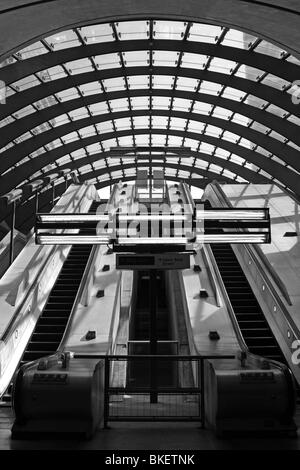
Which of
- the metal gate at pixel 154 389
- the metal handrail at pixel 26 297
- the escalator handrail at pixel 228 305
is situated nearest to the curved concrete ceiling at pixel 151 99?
the escalator handrail at pixel 228 305

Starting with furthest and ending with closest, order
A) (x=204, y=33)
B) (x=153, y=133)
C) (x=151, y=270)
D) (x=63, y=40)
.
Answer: (x=153, y=133) < (x=63, y=40) < (x=204, y=33) < (x=151, y=270)

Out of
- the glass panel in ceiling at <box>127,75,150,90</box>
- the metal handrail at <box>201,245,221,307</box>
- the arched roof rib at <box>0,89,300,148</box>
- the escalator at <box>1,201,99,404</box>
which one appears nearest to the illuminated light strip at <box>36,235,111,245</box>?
the escalator at <box>1,201,99,404</box>

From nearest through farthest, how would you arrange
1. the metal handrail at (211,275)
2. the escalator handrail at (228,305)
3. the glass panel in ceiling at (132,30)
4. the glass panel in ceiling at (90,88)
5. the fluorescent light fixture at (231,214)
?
the fluorescent light fixture at (231,214)
the escalator handrail at (228,305)
the metal handrail at (211,275)
the glass panel in ceiling at (132,30)
the glass panel in ceiling at (90,88)

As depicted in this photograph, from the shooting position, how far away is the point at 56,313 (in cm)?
1389

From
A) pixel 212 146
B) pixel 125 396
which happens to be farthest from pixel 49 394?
pixel 212 146

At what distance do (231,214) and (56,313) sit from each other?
6.51m

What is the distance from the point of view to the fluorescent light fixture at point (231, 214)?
907 cm

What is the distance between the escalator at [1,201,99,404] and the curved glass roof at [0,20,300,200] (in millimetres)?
4967

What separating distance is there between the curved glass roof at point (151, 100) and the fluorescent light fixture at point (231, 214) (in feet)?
28.1

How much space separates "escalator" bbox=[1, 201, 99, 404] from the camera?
11.4 meters

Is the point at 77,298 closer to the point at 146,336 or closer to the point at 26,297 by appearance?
the point at 26,297

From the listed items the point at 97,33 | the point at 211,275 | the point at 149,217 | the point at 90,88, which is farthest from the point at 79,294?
the point at 90,88

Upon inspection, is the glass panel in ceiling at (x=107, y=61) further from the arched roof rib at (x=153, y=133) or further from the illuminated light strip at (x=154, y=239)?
the illuminated light strip at (x=154, y=239)

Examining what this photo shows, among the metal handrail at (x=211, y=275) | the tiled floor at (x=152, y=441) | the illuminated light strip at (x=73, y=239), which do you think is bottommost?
the tiled floor at (x=152, y=441)
